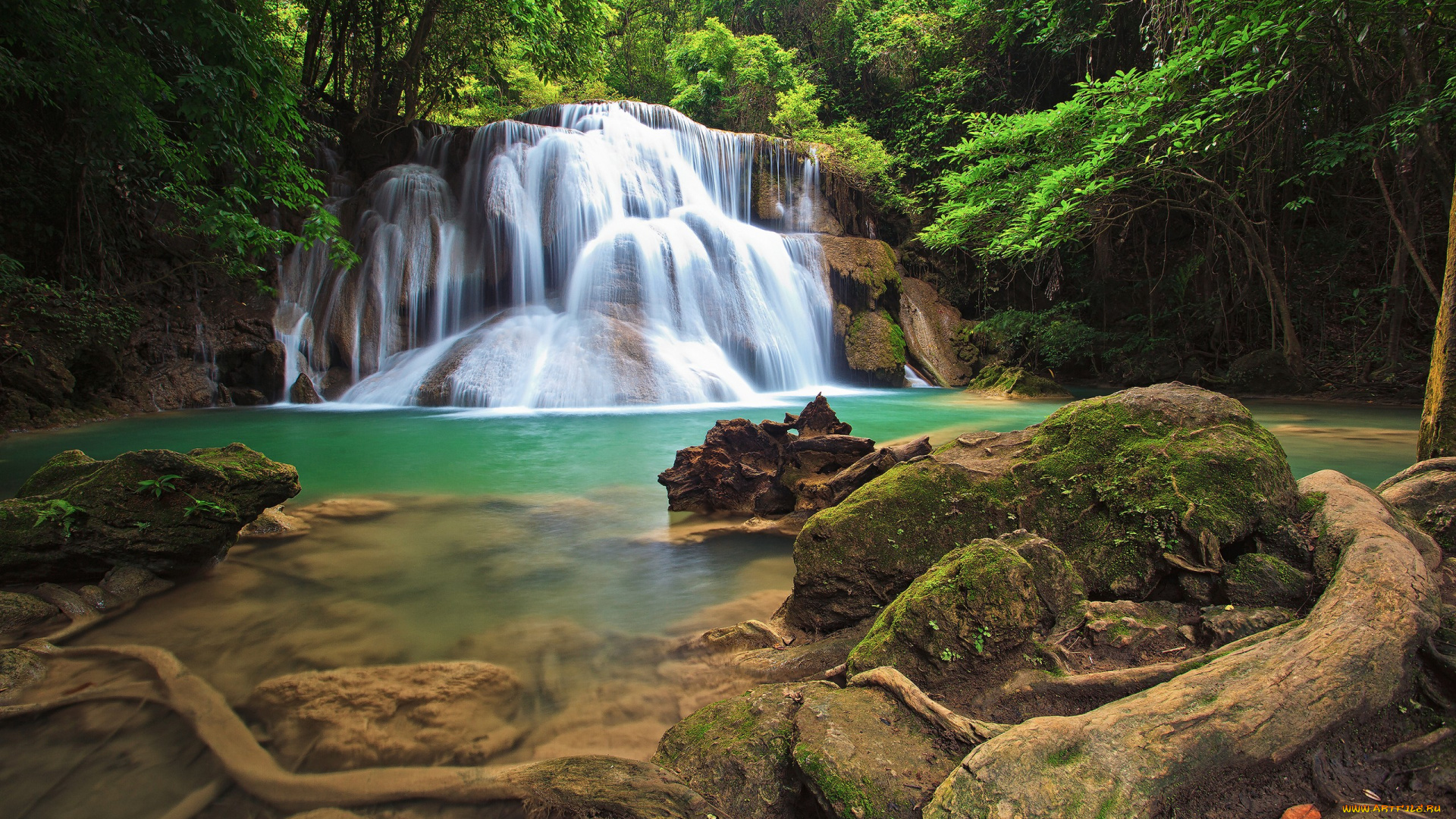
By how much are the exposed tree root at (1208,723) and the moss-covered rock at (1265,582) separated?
38cm

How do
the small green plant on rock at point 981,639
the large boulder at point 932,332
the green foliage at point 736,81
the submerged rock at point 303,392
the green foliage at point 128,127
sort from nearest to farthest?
the small green plant on rock at point 981,639 < the green foliage at point 128,127 < the submerged rock at point 303,392 < the large boulder at point 932,332 < the green foliage at point 736,81

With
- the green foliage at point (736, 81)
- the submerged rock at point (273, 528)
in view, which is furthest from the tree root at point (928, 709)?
the green foliage at point (736, 81)

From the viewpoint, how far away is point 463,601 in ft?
10.6

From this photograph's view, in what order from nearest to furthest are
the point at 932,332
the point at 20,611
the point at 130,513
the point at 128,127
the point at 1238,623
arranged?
the point at 1238,623 → the point at 20,611 → the point at 130,513 → the point at 128,127 → the point at 932,332

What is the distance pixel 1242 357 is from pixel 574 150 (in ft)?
49.5

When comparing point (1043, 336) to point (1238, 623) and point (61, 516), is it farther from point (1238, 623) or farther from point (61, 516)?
point (61, 516)

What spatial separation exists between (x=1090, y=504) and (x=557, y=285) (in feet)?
44.6

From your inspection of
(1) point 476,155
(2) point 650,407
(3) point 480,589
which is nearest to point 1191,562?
(3) point 480,589

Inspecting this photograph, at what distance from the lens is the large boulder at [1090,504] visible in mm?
2354

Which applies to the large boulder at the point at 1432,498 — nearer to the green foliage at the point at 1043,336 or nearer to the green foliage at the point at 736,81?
the green foliage at the point at 1043,336

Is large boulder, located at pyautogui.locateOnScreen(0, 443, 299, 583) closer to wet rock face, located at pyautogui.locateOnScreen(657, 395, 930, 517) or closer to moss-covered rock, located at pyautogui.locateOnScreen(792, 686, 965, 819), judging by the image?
wet rock face, located at pyautogui.locateOnScreen(657, 395, 930, 517)

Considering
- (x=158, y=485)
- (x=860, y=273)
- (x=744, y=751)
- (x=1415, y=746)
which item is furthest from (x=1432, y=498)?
(x=860, y=273)

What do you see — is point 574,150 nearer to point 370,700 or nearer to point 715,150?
point 715,150

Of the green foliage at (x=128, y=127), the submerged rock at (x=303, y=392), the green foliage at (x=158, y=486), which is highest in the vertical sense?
the green foliage at (x=128, y=127)
